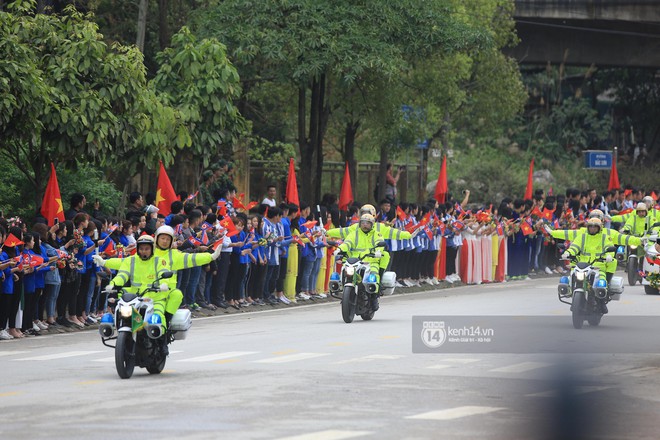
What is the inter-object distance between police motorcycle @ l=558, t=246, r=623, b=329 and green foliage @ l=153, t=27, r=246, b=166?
9.53 m

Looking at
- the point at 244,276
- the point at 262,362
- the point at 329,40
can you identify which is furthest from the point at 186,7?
the point at 262,362

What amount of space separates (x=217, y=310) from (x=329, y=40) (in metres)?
8.49

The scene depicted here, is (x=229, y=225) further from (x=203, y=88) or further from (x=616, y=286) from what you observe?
(x=616, y=286)

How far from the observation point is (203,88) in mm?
28750

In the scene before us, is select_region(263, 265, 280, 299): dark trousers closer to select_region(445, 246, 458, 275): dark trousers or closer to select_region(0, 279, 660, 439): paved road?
select_region(0, 279, 660, 439): paved road

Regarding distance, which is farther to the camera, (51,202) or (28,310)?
(51,202)

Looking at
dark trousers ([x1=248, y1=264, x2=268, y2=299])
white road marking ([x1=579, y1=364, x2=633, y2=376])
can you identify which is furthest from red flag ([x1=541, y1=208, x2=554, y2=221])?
white road marking ([x1=579, y1=364, x2=633, y2=376])

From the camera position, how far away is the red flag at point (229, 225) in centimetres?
2472

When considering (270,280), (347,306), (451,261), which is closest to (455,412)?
(347,306)

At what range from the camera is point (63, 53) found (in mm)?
24188

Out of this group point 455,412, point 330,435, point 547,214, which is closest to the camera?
point 330,435

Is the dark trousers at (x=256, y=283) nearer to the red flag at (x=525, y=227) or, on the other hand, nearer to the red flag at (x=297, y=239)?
the red flag at (x=297, y=239)

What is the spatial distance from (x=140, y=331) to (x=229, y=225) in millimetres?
9453

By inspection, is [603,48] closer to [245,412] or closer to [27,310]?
[27,310]
